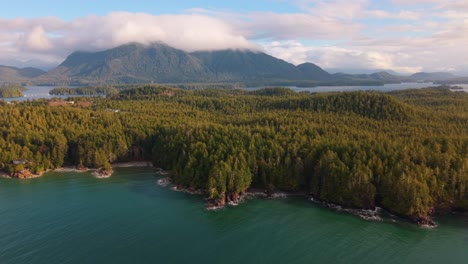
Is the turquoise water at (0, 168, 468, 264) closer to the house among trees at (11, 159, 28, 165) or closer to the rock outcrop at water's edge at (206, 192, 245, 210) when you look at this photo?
the rock outcrop at water's edge at (206, 192, 245, 210)

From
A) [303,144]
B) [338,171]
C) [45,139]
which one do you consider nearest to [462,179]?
[338,171]

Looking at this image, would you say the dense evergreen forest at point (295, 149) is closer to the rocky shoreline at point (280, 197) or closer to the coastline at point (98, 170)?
the rocky shoreline at point (280, 197)

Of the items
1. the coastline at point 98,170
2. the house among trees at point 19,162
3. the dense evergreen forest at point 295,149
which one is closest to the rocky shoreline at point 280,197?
the dense evergreen forest at point 295,149

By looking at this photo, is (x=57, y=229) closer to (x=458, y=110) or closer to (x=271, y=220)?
(x=271, y=220)

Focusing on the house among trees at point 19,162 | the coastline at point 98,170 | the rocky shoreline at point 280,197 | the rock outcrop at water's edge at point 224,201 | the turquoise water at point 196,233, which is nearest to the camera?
the turquoise water at point 196,233

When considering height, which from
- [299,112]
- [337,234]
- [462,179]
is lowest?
[337,234]

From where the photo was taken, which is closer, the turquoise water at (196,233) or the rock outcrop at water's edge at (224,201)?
the turquoise water at (196,233)

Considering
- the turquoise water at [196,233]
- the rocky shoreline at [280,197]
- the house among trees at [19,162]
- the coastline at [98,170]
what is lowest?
the turquoise water at [196,233]

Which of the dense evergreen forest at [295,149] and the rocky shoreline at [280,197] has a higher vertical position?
the dense evergreen forest at [295,149]
